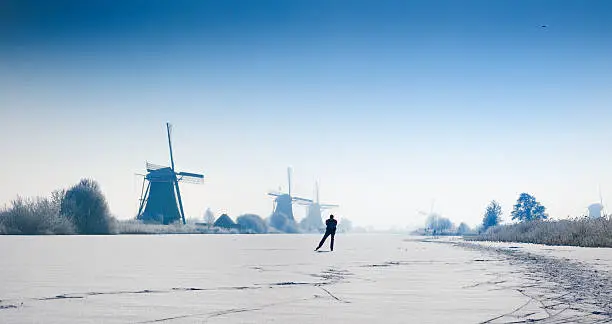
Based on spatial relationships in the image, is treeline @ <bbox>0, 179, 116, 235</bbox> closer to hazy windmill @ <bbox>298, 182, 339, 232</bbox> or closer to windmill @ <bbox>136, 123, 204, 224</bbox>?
windmill @ <bbox>136, 123, 204, 224</bbox>

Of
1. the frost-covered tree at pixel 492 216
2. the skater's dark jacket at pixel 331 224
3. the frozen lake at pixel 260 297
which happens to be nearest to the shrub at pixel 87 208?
the skater's dark jacket at pixel 331 224

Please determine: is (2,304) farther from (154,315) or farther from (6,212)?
(6,212)

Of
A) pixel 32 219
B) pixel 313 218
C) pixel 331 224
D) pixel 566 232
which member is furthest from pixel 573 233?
pixel 313 218

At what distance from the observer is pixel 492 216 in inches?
3568

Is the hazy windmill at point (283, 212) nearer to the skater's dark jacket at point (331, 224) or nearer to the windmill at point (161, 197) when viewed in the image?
the windmill at point (161, 197)

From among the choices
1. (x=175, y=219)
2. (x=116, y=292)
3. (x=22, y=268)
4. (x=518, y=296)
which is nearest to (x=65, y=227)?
(x=175, y=219)

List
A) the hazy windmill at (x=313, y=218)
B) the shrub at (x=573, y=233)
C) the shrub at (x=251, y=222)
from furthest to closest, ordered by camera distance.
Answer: the hazy windmill at (x=313, y=218) < the shrub at (x=251, y=222) < the shrub at (x=573, y=233)

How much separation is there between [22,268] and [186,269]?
317 cm

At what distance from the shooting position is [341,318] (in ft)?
16.5

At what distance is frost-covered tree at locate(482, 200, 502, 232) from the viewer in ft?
296

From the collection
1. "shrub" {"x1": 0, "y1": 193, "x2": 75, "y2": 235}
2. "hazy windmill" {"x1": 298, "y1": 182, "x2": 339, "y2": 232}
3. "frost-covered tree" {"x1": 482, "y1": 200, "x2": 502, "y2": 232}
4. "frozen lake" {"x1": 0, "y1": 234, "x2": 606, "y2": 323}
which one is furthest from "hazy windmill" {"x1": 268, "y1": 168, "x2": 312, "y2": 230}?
"frozen lake" {"x1": 0, "y1": 234, "x2": 606, "y2": 323}

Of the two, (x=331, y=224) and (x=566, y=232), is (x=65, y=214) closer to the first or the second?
(x=331, y=224)

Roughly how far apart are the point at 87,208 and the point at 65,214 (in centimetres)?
247

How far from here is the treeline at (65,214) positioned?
40.8 meters
